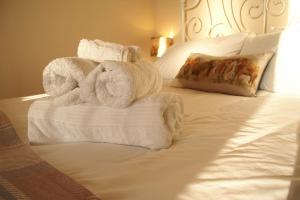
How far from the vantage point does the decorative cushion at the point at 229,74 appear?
159 cm

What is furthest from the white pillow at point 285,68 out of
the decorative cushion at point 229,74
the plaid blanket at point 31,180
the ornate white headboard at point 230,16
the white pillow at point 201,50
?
the plaid blanket at point 31,180

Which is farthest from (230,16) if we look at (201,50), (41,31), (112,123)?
(112,123)

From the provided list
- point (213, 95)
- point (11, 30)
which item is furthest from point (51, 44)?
point (213, 95)

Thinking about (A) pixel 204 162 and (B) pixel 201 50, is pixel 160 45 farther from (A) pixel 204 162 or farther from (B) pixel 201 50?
(A) pixel 204 162

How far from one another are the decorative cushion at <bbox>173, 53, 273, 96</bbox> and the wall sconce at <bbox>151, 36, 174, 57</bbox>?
1.24 m

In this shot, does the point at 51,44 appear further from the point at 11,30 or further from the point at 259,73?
the point at 259,73

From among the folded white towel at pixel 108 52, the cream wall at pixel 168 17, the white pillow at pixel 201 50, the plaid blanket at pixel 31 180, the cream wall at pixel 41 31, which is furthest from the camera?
the cream wall at pixel 168 17

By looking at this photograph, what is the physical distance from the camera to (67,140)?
967mm

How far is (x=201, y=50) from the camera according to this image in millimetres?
2098

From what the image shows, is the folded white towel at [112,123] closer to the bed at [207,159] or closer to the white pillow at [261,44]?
the bed at [207,159]

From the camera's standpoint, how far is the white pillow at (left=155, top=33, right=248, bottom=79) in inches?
78.3

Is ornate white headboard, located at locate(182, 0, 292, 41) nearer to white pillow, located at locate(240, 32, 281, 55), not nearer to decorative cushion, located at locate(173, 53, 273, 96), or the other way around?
white pillow, located at locate(240, 32, 281, 55)

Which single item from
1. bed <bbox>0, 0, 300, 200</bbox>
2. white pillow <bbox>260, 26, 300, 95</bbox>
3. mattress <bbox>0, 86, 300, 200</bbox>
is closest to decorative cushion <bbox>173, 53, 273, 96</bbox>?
white pillow <bbox>260, 26, 300, 95</bbox>

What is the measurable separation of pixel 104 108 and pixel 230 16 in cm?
183
